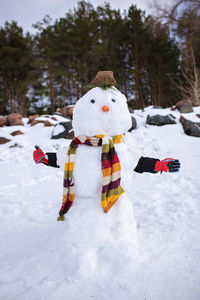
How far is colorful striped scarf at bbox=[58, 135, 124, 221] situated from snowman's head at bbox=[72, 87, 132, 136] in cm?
7

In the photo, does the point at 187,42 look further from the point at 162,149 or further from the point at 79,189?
the point at 79,189

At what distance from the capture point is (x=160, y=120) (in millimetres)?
6137

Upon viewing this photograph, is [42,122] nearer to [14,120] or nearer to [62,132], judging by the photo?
[14,120]

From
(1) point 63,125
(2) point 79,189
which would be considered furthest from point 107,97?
(1) point 63,125

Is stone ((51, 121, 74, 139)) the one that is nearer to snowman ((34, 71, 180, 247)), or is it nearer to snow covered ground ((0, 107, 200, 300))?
snow covered ground ((0, 107, 200, 300))

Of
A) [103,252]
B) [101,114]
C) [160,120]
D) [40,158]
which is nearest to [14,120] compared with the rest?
[160,120]

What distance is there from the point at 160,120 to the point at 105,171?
205 inches

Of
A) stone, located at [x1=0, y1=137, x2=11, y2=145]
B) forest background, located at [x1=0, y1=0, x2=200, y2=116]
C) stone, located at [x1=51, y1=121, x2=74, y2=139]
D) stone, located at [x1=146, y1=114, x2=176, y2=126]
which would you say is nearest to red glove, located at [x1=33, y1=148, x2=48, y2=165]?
stone, located at [x1=51, y1=121, x2=74, y2=139]

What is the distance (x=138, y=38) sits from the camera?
1237 centimetres

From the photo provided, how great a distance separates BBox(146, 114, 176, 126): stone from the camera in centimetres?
608

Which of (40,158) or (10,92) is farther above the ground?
(10,92)

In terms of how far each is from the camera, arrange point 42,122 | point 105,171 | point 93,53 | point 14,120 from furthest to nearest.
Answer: point 93,53
point 14,120
point 42,122
point 105,171

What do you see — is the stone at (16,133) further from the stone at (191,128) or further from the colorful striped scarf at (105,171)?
the colorful striped scarf at (105,171)

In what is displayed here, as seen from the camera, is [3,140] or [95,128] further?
[3,140]
